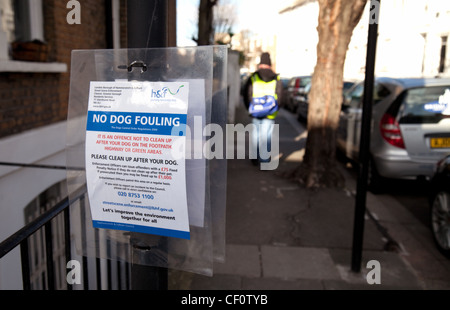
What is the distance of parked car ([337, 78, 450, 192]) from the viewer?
566cm

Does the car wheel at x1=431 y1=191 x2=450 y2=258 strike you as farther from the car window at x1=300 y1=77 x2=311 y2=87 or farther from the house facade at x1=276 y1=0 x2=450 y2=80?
the car window at x1=300 y1=77 x2=311 y2=87

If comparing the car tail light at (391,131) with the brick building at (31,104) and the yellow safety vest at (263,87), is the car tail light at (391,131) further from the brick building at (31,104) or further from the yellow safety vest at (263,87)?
the brick building at (31,104)

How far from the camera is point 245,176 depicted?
7.52 meters

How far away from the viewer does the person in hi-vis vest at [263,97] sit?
23.8 feet

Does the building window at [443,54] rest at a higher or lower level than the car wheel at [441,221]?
higher

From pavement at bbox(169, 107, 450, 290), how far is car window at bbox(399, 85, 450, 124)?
129cm

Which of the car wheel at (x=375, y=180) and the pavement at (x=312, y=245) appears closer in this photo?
the pavement at (x=312, y=245)

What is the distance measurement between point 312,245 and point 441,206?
4.78 ft

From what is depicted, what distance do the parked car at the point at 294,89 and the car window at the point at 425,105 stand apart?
35.2ft

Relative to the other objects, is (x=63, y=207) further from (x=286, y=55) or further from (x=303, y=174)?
(x=286, y=55)

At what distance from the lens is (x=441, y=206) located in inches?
177

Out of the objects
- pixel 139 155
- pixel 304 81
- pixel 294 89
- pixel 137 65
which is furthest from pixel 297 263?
pixel 294 89

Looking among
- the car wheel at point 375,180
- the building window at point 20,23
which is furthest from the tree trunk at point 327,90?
the building window at point 20,23
